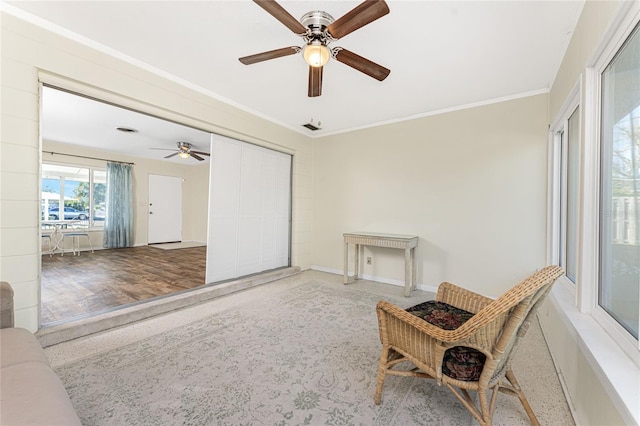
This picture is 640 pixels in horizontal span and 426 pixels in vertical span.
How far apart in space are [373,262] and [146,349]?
315cm

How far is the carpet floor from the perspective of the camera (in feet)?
4.72

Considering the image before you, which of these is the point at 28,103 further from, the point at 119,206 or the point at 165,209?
the point at 165,209

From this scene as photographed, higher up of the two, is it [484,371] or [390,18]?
[390,18]

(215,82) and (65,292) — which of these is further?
(65,292)

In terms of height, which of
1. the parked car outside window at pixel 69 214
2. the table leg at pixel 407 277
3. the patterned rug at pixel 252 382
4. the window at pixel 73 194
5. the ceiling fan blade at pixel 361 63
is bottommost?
the patterned rug at pixel 252 382

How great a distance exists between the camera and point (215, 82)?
303cm

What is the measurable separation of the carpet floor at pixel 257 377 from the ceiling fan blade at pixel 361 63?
2246 millimetres

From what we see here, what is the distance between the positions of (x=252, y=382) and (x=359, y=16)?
2.40m

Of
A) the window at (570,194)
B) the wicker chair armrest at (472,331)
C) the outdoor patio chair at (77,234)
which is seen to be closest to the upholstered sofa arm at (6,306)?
the wicker chair armrest at (472,331)

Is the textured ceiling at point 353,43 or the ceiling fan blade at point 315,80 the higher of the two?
the textured ceiling at point 353,43

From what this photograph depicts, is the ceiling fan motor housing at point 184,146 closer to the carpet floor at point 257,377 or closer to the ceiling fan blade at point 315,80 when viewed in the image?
the carpet floor at point 257,377

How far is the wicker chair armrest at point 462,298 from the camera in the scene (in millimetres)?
1741

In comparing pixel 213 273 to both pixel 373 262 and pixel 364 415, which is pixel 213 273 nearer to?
pixel 373 262

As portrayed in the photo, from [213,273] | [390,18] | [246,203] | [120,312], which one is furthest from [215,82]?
[120,312]
